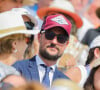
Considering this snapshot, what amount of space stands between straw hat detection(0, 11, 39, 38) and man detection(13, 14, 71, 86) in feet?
0.60

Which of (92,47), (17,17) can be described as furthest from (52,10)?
(17,17)

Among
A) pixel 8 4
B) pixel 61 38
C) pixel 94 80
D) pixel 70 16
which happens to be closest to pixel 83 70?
pixel 61 38

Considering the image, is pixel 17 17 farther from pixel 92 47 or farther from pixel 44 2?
pixel 44 2

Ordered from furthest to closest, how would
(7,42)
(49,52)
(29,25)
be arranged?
(29,25), (49,52), (7,42)

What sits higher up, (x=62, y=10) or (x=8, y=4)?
(x=8, y=4)

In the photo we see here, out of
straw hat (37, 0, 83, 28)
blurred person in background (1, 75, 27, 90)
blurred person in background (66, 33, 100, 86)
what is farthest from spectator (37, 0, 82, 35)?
blurred person in background (1, 75, 27, 90)

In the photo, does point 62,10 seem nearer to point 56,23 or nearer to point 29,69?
point 56,23

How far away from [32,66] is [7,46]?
407mm

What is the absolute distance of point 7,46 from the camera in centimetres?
341

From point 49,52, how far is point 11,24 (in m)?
Result: 0.46

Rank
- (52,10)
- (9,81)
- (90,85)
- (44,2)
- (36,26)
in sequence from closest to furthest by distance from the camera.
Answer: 1. (9,81)
2. (90,85)
3. (36,26)
4. (52,10)
5. (44,2)

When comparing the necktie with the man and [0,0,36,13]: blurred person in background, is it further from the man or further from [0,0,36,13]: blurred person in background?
[0,0,36,13]: blurred person in background

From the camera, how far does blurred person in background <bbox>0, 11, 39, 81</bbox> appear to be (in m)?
3.38

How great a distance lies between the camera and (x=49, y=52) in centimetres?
382
